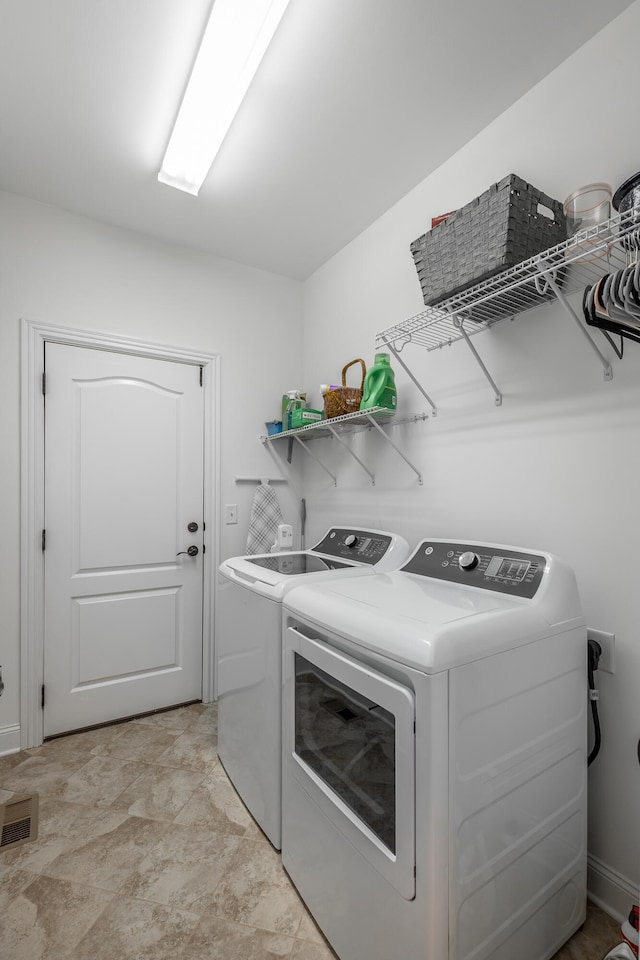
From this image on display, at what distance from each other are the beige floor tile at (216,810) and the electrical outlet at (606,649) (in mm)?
1392

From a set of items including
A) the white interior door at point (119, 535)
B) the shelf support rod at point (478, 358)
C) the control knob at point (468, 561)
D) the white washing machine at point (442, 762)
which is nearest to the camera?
the white washing machine at point (442, 762)

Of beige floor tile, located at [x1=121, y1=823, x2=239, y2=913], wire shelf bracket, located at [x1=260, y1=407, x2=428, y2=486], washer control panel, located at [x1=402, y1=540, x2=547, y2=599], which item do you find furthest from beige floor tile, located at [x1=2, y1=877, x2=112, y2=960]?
wire shelf bracket, located at [x1=260, y1=407, x2=428, y2=486]

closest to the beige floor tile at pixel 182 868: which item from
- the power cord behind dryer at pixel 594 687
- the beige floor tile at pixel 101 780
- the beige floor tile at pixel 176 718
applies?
the beige floor tile at pixel 101 780

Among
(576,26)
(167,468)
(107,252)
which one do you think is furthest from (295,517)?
(576,26)

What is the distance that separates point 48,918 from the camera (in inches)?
52.7

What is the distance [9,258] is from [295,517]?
2066 mm

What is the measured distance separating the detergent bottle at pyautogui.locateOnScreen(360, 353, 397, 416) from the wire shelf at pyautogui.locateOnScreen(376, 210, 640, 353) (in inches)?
12.8

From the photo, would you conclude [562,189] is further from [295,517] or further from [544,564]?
[295,517]

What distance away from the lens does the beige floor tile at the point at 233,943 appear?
122cm

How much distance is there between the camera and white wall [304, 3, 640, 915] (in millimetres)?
1327

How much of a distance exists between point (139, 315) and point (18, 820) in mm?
2368

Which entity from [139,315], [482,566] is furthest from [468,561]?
[139,315]

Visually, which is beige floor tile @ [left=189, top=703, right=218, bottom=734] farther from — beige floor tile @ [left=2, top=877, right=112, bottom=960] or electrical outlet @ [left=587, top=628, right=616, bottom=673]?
electrical outlet @ [left=587, top=628, right=616, bottom=673]

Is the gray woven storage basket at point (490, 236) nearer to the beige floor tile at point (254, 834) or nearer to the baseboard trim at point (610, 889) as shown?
the baseboard trim at point (610, 889)
